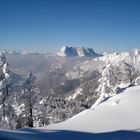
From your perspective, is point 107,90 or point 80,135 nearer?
point 80,135

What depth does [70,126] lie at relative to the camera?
22.2m

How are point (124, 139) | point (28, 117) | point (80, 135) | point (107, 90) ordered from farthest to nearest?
point (107, 90)
point (28, 117)
point (80, 135)
point (124, 139)

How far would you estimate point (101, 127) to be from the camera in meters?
21.4

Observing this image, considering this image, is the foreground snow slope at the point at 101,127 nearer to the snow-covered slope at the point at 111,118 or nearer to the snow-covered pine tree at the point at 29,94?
the snow-covered slope at the point at 111,118

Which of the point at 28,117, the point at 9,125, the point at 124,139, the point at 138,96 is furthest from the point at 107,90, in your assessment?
the point at 124,139

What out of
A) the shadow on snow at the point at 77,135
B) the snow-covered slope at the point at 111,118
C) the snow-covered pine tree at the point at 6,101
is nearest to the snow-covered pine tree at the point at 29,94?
the snow-covered pine tree at the point at 6,101

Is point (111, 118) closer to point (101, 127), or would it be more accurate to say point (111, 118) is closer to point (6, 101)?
point (101, 127)

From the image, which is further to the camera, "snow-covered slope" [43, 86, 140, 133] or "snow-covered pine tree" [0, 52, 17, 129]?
"snow-covered pine tree" [0, 52, 17, 129]

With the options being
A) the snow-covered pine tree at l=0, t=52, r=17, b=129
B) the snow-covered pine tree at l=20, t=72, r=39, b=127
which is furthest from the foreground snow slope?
the snow-covered pine tree at l=20, t=72, r=39, b=127

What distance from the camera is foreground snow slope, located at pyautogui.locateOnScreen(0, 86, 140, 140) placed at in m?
18.0

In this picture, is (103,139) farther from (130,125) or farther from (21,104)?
(21,104)

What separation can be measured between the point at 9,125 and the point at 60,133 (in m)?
19.4

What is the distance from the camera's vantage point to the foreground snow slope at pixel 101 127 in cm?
1800

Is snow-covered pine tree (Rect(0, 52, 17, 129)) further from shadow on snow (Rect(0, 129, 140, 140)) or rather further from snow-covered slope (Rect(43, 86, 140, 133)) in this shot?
shadow on snow (Rect(0, 129, 140, 140))
